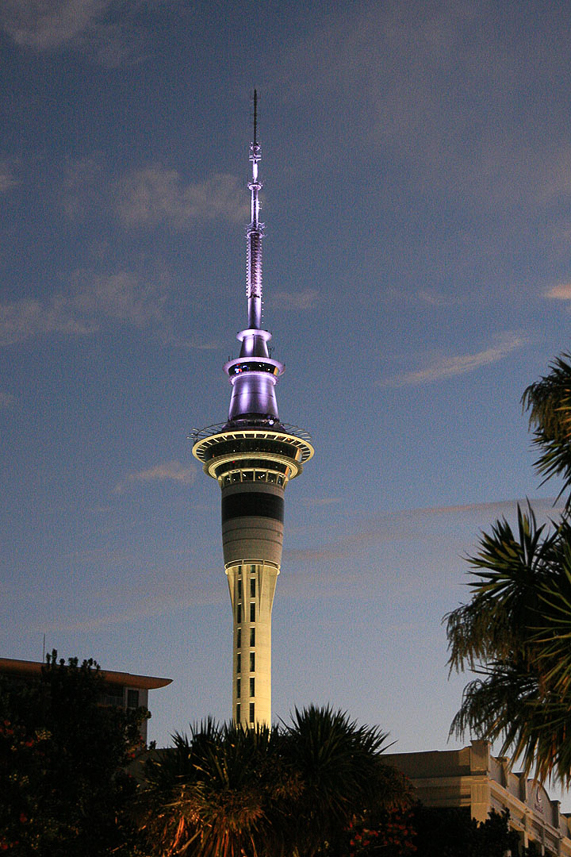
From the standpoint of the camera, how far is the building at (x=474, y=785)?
54.1 m

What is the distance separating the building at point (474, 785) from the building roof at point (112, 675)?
28.8 meters

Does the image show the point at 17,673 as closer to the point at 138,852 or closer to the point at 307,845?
the point at 138,852

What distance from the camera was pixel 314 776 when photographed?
3394 cm

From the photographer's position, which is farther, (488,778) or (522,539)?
(488,778)

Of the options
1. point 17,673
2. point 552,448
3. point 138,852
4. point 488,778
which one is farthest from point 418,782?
point 552,448

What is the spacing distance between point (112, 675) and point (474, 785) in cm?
3640

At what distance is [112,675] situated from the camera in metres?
83.8

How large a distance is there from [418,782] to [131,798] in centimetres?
2180

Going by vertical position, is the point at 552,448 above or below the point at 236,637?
below

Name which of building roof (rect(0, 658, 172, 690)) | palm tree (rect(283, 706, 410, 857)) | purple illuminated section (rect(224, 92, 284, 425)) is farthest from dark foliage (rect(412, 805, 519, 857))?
purple illuminated section (rect(224, 92, 284, 425))

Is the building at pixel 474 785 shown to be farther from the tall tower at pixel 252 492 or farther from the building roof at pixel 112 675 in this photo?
the tall tower at pixel 252 492

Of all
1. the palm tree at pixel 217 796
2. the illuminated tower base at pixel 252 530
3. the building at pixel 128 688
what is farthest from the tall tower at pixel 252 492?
the palm tree at pixel 217 796

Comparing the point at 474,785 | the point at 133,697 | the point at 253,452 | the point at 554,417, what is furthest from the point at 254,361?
the point at 554,417

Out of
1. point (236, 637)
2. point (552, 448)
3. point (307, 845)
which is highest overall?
point (236, 637)
